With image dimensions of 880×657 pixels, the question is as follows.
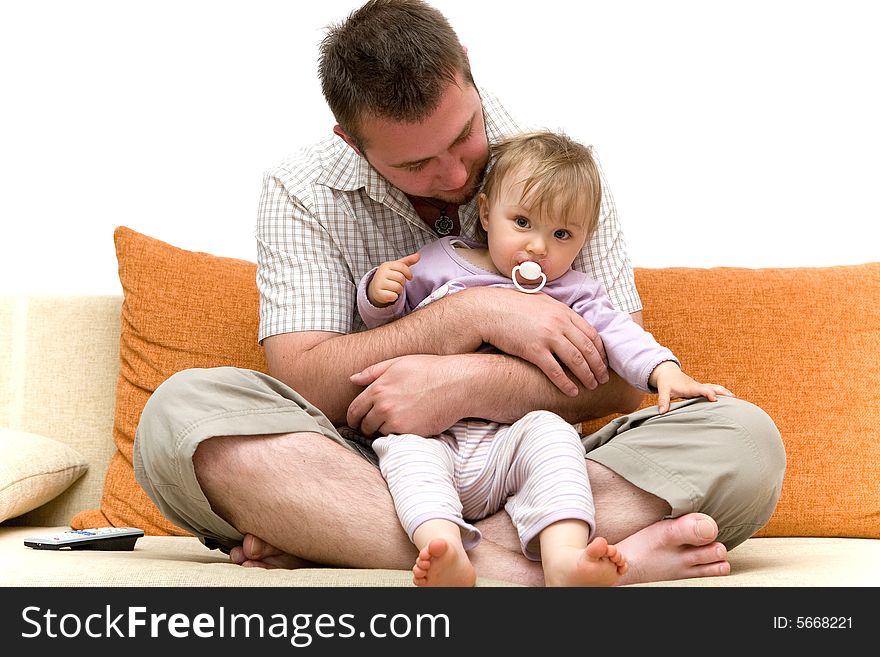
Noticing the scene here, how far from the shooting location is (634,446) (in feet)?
4.88

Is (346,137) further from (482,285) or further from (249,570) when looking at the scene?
(249,570)

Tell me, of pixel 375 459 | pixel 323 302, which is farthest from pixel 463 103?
pixel 375 459

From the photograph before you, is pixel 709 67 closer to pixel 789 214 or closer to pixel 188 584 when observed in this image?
pixel 789 214

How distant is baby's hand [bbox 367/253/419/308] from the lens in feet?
5.56

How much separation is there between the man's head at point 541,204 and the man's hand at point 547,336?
3.0 inches

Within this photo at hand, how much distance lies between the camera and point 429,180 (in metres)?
1.77

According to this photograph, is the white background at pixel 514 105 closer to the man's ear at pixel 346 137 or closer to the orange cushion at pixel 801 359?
the orange cushion at pixel 801 359

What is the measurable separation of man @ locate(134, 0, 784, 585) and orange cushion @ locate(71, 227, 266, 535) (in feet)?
0.92

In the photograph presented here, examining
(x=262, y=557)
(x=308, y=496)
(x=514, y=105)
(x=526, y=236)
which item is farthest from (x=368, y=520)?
(x=514, y=105)

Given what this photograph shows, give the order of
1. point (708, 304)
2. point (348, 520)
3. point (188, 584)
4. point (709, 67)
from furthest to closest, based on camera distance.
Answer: point (709, 67) < point (708, 304) < point (348, 520) < point (188, 584)

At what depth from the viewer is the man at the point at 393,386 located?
142cm

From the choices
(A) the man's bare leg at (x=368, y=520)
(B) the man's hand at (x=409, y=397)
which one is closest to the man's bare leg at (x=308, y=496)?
(A) the man's bare leg at (x=368, y=520)

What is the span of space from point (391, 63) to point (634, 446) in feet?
2.49
